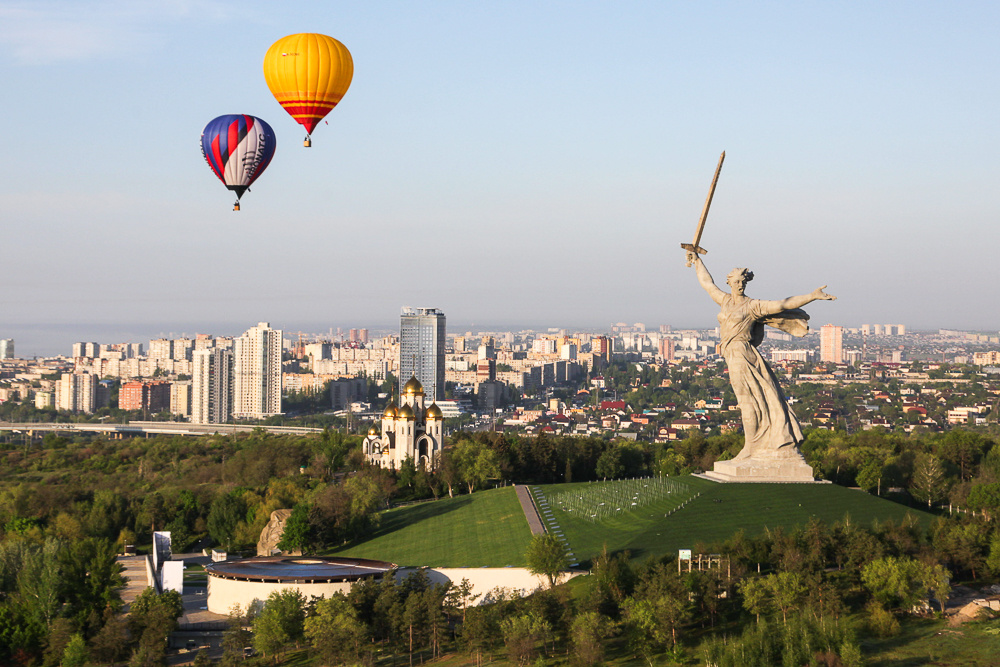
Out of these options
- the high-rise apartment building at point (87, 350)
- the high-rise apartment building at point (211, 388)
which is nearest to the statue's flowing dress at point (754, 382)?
the high-rise apartment building at point (211, 388)

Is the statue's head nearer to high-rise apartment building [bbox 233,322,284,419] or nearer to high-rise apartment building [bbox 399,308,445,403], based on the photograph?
high-rise apartment building [bbox 233,322,284,419]

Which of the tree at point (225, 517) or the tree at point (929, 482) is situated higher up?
the tree at point (929, 482)

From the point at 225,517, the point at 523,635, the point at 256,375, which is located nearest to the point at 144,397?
the point at 256,375

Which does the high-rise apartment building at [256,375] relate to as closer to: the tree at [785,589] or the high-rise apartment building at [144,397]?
the high-rise apartment building at [144,397]

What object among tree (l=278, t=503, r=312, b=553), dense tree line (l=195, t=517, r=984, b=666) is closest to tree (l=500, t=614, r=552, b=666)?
dense tree line (l=195, t=517, r=984, b=666)

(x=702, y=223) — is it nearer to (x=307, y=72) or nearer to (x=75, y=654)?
(x=307, y=72)

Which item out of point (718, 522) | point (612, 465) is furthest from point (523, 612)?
point (612, 465)

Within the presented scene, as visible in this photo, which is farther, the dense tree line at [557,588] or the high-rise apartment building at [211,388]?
the high-rise apartment building at [211,388]
